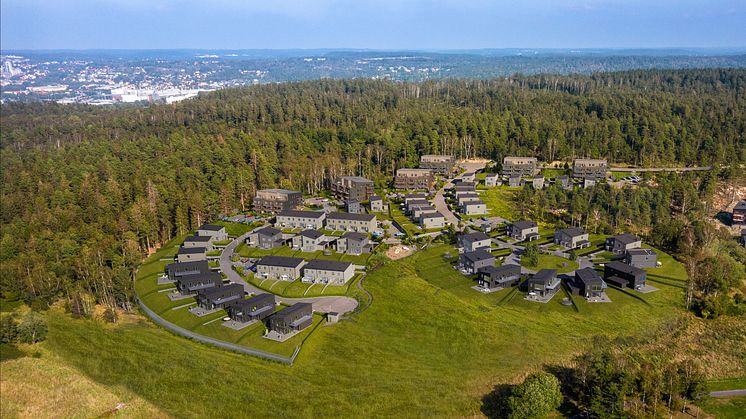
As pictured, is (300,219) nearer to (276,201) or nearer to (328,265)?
(276,201)

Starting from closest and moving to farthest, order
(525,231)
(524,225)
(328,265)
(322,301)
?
(322,301) → (328,265) → (525,231) → (524,225)

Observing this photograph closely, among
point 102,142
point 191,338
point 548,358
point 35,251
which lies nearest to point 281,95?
point 102,142

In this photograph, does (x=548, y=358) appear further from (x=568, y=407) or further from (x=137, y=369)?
(x=137, y=369)

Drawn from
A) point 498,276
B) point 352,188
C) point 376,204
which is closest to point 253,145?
point 352,188

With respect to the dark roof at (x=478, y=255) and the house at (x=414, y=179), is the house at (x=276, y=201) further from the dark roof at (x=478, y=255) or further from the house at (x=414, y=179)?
the dark roof at (x=478, y=255)

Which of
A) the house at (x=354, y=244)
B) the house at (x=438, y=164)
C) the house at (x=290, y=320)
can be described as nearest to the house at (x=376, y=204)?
the house at (x=354, y=244)
